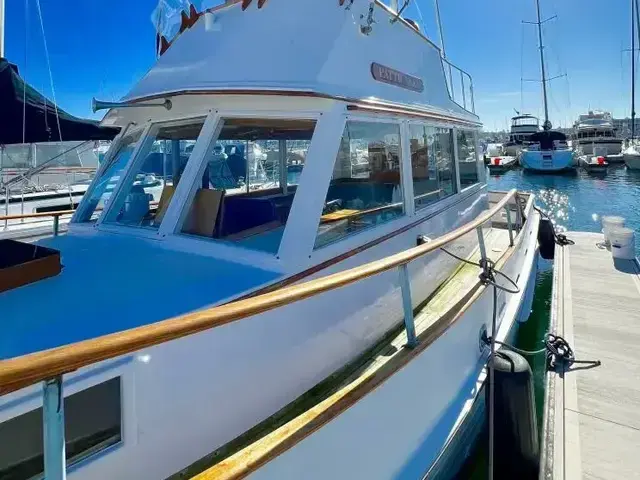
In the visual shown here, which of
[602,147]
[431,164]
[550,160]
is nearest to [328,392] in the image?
[431,164]

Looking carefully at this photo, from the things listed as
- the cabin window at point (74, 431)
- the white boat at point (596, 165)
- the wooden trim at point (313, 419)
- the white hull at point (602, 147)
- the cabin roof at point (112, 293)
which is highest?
the white hull at point (602, 147)

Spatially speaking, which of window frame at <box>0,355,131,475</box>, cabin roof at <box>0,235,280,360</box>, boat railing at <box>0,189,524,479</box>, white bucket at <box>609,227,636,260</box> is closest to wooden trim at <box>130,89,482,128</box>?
cabin roof at <box>0,235,280,360</box>

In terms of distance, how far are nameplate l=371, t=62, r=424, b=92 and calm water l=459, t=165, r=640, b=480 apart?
3.29 m

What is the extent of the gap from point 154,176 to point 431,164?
2.51m

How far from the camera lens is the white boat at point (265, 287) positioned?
166 cm

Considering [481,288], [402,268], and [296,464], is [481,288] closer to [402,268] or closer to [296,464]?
[402,268]

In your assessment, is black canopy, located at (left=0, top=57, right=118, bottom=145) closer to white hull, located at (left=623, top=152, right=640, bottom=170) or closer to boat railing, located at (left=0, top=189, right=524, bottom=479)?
boat railing, located at (left=0, top=189, right=524, bottom=479)

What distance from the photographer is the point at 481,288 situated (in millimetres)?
3832

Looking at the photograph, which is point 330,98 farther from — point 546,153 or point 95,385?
point 546,153

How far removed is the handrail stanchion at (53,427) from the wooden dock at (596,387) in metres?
3.60

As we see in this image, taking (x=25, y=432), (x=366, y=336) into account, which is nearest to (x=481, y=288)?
(x=366, y=336)

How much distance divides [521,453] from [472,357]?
874mm

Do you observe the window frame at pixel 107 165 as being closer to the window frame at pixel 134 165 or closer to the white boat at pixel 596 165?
the window frame at pixel 134 165

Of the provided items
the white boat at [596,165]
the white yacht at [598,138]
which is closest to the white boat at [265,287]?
the white boat at [596,165]
